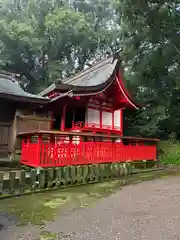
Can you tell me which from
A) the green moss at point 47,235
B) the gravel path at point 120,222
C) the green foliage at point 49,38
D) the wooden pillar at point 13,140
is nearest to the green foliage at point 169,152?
the gravel path at point 120,222

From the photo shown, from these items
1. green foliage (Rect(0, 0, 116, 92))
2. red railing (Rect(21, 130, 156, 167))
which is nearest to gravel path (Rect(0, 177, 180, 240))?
red railing (Rect(21, 130, 156, 167))

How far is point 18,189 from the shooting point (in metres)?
6.64

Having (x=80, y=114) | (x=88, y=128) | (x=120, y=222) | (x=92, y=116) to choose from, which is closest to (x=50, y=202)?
(x=120, y=222)

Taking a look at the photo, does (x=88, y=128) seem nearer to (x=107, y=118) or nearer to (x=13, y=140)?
(x=107, y=118)

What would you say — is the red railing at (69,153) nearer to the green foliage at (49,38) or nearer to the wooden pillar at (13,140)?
the wooden pillar at (13,140)

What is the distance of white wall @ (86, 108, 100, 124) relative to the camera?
14.3 m

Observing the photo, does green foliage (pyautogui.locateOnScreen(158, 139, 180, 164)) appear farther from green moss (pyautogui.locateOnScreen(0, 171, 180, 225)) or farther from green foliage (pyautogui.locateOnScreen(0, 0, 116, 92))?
green foliage (pyautogui.locateOnScreen(0, 0, 116, 92))

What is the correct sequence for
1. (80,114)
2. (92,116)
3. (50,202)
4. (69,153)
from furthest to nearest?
1. (80,114)
2. (92,116)
3. (69,153)
4. (50,202)

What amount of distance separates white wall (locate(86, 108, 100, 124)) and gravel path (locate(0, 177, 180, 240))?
796 cm

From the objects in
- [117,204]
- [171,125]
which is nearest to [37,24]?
[171,125]

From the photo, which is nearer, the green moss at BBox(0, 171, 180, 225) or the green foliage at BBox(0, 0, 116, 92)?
the green moss at BBox(0, 171, 180, 225)

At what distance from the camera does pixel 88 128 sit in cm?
1366

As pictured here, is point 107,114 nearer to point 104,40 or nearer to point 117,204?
point 117,204

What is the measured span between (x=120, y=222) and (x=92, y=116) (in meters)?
10.2
